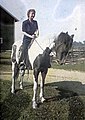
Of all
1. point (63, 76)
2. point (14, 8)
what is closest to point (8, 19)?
point (14, 8)

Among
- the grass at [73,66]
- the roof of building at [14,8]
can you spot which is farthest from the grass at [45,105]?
the roof of building at [14,8]

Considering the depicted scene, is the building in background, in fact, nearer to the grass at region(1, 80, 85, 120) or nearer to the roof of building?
the roof of building

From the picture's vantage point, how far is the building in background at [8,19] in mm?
2145

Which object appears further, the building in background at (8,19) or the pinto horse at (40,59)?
the building in background at (8,19)

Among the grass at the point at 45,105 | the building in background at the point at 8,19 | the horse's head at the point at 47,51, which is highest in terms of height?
the building in background at the point at 8,19

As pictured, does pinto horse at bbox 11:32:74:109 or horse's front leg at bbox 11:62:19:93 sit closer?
pinto horse at bbox 11:32:74:109

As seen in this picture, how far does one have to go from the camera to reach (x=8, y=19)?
2191mm

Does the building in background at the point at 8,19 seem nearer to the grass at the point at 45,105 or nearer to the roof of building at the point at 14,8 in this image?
the roof of building at the point at 14,8

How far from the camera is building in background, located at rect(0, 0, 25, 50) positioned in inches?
84.4

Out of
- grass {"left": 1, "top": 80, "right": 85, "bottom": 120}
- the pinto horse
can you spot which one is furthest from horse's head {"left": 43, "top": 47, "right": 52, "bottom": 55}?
grass {"left": 1, "top": 80, "right": 85, "bottom": 120}

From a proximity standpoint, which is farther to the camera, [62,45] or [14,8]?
[14,8]

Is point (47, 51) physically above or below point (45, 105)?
above

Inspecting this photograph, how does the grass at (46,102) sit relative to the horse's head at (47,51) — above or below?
below

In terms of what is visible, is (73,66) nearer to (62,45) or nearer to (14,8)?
(62,45)
